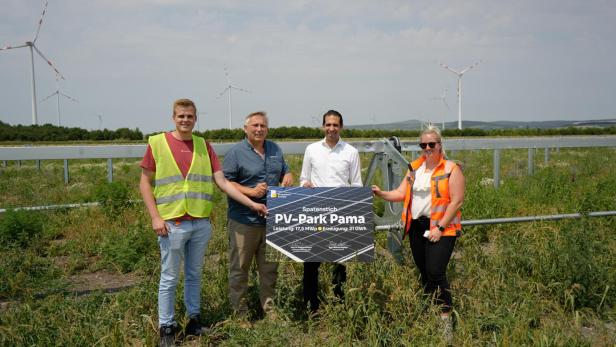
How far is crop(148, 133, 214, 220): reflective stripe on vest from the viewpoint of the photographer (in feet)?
11.9

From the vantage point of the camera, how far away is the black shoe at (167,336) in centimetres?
371

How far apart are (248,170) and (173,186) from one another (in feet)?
2.18

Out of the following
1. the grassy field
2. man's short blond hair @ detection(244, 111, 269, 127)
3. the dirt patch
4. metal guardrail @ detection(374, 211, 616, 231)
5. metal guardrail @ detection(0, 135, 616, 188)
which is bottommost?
the dirt patch

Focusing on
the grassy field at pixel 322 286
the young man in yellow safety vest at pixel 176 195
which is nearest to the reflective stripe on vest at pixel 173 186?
the young man in yellow safety vest at pixel 176 195

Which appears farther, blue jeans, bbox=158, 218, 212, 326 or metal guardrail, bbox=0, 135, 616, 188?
metal guardrail, bbox=0, 135, 616, 188

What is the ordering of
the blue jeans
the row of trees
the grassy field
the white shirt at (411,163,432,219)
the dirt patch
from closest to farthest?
the grassy field < the blue jeans < the white shirt at (411,163,432,219) < the dirt patch < the row of trees

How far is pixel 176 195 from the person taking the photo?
365 cm

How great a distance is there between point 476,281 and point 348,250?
1549mm

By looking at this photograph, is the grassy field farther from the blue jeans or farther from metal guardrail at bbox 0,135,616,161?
metal guardrail at bbox 0,135,616,161

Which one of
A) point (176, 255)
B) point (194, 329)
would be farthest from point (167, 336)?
A: point (176, 255)

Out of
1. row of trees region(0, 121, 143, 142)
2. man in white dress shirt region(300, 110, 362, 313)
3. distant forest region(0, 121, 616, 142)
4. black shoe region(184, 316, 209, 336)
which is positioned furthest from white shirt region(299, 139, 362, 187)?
row of trees region(0, 121, 143, 142)

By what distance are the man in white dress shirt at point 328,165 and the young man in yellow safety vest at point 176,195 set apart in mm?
686

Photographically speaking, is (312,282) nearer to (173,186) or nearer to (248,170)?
(248,170)

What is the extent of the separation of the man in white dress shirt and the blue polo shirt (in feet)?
0.99
